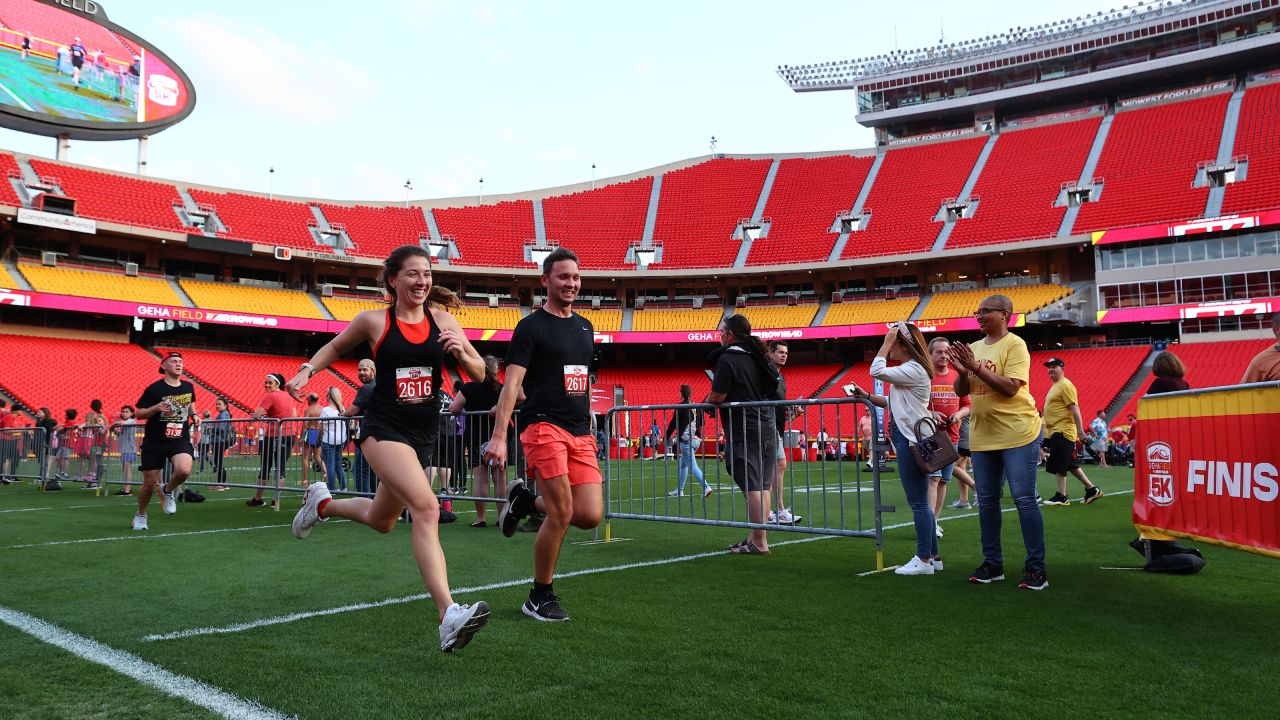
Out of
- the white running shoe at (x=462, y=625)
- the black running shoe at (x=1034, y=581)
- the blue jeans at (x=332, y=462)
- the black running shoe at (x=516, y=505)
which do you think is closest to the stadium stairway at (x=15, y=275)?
the blue jeans at (x=332, y=462)

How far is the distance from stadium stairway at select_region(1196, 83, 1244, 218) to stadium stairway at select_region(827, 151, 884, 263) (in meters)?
15.2

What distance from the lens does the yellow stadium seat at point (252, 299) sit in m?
36.1

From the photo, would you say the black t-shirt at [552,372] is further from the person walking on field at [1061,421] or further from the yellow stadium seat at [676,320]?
the yellow stadium seat at [676,320]

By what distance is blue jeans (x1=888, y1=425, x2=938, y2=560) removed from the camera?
18.0ft

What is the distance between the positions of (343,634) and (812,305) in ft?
132

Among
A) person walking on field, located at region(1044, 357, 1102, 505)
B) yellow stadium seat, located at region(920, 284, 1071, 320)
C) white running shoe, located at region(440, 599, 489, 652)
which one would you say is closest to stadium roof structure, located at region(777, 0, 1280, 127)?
yellow stadium seat, located at region(920, 284, 1071, 320)

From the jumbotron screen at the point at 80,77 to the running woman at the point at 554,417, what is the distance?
38.2 m

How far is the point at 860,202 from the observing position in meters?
44.1

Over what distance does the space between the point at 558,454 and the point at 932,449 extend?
2783 millimetres

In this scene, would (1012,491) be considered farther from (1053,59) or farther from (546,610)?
(1053,59)

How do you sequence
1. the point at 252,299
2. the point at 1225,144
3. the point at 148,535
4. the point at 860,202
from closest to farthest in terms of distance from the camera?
the point at 148,535
the point at 1225,144
the point at 252,299
the point at 860,202

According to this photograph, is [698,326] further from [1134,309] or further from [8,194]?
[8,194]

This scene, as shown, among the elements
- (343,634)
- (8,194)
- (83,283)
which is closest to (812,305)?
→ (83,283)

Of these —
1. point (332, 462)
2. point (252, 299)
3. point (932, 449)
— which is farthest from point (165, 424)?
point (252, 299)
